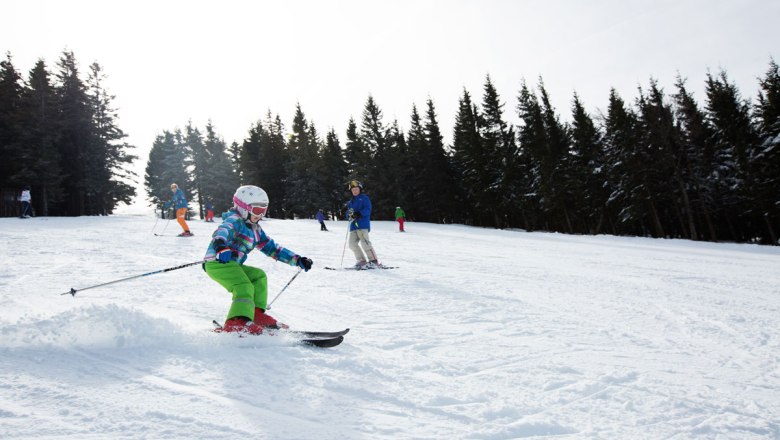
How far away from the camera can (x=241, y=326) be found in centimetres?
378

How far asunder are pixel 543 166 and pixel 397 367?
37531 millimetres

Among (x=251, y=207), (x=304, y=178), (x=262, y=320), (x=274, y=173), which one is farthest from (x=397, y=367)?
(x=274, y=173)

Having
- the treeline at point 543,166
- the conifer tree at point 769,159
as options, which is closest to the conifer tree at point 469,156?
the treeline at point 543,166

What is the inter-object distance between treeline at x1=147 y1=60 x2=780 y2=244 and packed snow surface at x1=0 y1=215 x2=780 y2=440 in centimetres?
2894

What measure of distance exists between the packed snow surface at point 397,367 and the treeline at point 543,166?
28.9 metres

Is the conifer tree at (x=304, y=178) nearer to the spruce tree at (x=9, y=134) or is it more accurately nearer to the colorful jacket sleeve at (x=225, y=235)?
the spruce tree at (x=9, y=134)

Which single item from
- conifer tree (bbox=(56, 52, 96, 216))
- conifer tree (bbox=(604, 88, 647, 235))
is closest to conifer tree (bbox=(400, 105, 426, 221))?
conifer tree (bbox=(604, 88, 647, 235))

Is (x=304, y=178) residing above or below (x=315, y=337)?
above

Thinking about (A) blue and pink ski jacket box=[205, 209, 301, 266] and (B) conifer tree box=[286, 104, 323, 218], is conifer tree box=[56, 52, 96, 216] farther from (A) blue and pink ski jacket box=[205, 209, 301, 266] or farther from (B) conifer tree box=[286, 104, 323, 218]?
(A) blue and pink ski jacket box=[205, 209, 301, 266]

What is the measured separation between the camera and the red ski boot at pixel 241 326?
3.76 metres

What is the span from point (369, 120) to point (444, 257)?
38.9 meters

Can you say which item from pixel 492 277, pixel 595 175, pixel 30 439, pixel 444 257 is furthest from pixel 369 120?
pixel 30 439

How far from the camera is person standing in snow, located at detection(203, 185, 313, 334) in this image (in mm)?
3846

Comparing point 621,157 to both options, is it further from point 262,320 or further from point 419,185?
point 262,320
